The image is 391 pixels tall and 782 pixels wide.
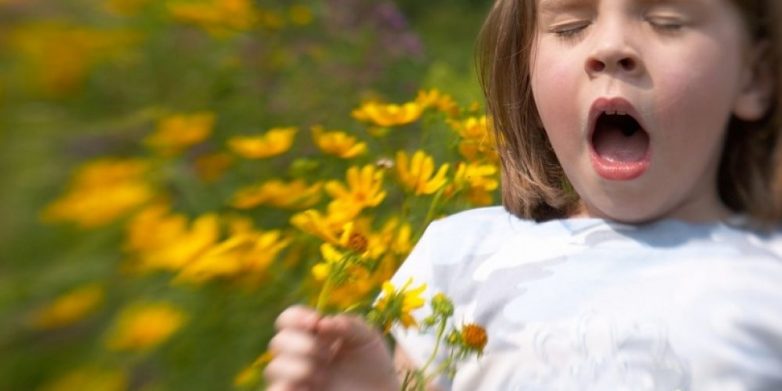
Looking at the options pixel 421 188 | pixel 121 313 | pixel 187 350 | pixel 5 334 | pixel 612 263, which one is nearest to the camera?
pixel 5 334

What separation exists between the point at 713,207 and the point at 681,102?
0.47 feet

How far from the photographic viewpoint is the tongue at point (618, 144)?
1074mm

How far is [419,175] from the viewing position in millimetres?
1413

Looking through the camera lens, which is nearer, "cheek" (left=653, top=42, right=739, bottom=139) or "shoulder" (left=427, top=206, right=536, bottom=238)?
"cheek" (left=653, top=42, right=739, bottom=139)

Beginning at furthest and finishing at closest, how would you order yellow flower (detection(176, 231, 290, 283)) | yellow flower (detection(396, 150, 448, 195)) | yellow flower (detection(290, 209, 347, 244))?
yellow flower (detection(396, 150, 448, 195)) < yellow flower (detection(290, 209, 347, 244)) < yellow flower (detection(176, 231, 290, 283))

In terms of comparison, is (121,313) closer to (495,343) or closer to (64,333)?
(64,333)

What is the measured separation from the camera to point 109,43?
783mm

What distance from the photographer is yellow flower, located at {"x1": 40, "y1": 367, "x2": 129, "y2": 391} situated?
0.73 m

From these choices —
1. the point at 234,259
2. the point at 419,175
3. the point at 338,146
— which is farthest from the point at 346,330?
the point at 338,146

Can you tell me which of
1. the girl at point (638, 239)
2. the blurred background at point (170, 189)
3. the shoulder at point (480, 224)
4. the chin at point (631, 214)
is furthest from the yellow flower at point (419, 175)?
the chin at point (631, 214)

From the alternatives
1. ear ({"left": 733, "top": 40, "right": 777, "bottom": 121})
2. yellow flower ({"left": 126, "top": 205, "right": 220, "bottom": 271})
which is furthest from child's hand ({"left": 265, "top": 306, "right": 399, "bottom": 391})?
ear ({"left": 733, "top": 40, "right": 777, "bottom": 121})

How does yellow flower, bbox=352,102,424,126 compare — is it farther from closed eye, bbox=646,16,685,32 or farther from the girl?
closed eye, bbox=646,16,685,32

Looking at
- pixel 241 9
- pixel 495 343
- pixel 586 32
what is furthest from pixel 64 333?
pixel 241 9

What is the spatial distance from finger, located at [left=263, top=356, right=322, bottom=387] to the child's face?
14.7 inches
